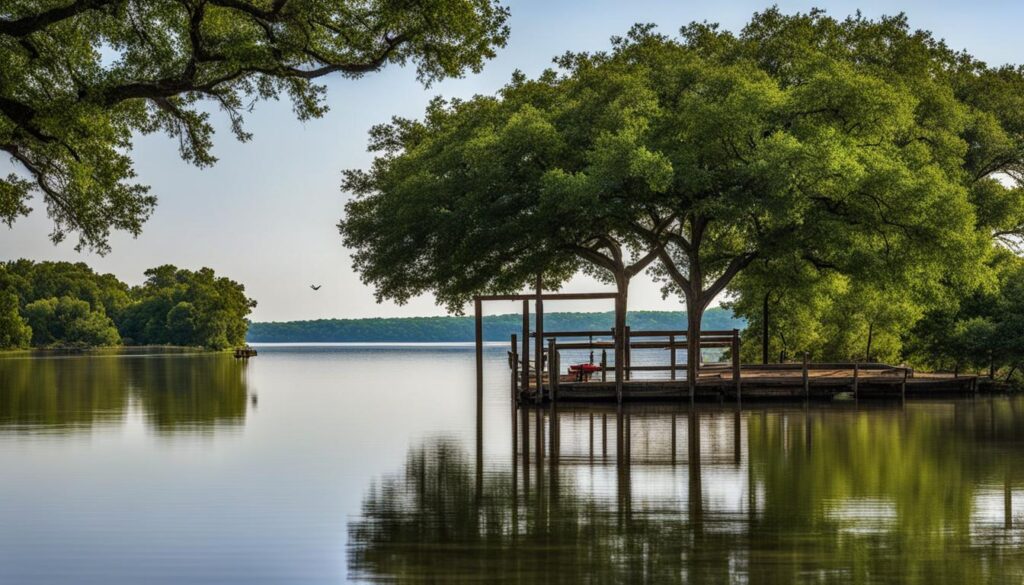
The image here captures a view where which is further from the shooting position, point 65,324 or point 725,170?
point 65,324

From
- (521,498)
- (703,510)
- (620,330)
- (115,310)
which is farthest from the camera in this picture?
(115,310)

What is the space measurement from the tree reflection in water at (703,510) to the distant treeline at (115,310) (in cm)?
12879

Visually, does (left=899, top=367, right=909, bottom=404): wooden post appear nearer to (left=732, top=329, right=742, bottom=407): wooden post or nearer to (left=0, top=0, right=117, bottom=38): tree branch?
(left=732, top=329, right=742, bottom=407): wooden post

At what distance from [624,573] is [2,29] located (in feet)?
43.4

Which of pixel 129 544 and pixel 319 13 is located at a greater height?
pixel 319 13

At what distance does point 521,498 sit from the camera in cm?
1512

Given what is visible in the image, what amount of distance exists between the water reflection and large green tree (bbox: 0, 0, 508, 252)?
28.3ft

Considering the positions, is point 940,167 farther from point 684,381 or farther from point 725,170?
point 684,381

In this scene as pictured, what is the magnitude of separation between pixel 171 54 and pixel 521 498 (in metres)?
10.7

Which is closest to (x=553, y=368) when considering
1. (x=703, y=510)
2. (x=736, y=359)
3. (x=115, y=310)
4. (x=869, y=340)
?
(x=736, y=359)

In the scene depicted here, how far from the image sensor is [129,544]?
12305 millimetres

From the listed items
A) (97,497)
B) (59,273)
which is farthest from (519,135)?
(59,273)

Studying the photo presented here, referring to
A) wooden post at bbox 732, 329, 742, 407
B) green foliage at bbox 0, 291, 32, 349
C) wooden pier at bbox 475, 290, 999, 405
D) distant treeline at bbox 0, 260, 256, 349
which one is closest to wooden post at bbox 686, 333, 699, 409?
wooden pier at bbox 475, 290, 999, 405

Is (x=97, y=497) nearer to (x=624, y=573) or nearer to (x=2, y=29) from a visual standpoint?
(x=2, y=29)
